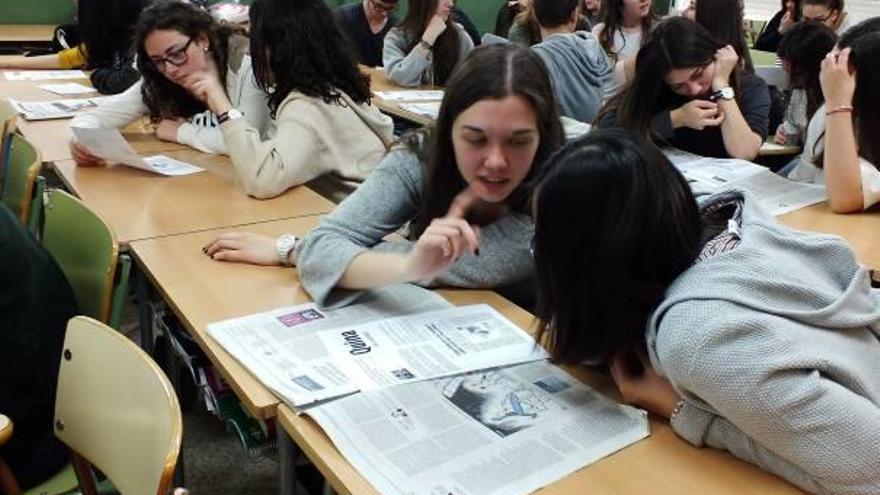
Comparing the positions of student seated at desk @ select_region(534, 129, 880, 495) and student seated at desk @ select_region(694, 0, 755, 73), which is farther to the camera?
student seated at desk @ select_region(694, 0, 755, 73)

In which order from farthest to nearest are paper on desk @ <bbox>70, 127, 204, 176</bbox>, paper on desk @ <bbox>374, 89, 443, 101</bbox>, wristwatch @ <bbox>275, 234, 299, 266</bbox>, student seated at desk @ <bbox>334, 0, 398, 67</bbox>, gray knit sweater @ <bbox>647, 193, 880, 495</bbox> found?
student seated at desk @ <bbox>334, 0, 398, 67</bbox>
paper on desk @ <bbox>374, 89, 443, 101</bbox>
paper on desk @ <bbox>70, 127, 204, 176</bbox>
wristwatch @ <bbox>275, 234, 299, 266</bbox>
gray knit sweater @ <bbox>647, 193, 880, 495</bbox>

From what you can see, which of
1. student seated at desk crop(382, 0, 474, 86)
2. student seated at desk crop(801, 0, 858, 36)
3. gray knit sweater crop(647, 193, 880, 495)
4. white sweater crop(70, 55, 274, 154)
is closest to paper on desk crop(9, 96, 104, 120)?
white sweater crop(70, 55, 274, 154)

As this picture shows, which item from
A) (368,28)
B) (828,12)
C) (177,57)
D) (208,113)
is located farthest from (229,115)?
(828,12)

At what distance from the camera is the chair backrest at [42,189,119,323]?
1.60 metres

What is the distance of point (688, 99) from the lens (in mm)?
2582

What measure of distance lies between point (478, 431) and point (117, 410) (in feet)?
1.68

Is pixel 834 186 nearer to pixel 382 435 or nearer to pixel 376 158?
pixel 376 158

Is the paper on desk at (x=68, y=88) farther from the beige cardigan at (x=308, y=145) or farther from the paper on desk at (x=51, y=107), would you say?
the beige cardigan at (x=308, y=145)


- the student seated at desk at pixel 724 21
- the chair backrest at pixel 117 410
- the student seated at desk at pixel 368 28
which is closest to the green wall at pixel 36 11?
the student seated at desk at pixel 368 28

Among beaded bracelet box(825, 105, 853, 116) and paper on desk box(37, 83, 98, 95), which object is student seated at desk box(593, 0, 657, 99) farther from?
paper on desk box(37, 83, 98, 95)

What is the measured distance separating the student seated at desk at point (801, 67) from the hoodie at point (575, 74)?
2.53ft

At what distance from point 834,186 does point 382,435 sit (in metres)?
1.57

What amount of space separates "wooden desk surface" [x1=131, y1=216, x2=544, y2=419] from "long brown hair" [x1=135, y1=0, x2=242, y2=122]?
84cm

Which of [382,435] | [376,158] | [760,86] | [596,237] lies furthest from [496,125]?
[760,86]
